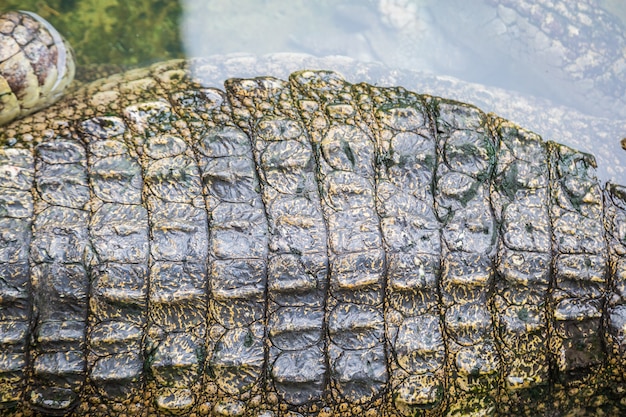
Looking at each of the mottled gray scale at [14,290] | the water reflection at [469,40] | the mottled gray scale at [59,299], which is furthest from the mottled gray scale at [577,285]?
the mottled gray scale at [14,290]

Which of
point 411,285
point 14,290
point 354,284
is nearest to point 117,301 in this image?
point 14,290

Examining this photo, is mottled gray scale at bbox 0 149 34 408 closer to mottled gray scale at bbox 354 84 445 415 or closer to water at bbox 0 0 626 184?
mottled gray scale at bbox 354 84 445 415

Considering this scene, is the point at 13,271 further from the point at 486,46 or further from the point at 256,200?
the point at 486,46

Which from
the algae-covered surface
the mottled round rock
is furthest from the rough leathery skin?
the algae-covered surface

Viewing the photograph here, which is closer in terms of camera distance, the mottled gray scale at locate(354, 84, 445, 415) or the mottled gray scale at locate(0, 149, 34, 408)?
the mottled gray scale at locate(0, 149, 34, 408)

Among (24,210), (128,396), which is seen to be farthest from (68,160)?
(128,396)

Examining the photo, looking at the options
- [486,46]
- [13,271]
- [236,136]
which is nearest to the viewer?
[13,271]

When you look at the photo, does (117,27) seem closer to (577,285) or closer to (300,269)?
(300,269)

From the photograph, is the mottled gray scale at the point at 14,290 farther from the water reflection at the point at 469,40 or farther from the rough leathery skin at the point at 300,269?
the water reflection at the point at 469,40
